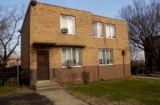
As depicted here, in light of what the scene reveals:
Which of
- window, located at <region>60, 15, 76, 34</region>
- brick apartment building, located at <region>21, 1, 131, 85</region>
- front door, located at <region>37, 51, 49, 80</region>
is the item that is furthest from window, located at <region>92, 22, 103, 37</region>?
front door, located at <region>37, 51, 49, 80</region>

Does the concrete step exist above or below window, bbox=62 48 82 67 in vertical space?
below

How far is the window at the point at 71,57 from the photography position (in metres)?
16.8

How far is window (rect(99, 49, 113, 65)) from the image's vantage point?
1991cm

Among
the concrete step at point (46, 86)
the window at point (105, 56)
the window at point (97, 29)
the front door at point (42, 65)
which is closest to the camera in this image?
the concrete step at point (46, 86)

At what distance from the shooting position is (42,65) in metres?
15.5

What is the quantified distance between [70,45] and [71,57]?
1.13m

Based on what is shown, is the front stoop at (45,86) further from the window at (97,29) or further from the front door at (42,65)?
the window at (97,29)

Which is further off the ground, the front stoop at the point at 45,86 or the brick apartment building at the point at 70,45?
the brick apartment building at the point at 70,45

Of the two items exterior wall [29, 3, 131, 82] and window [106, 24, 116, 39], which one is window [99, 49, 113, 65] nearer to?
exterior wall [29, 3, 131, 82]

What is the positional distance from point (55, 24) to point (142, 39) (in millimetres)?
20311

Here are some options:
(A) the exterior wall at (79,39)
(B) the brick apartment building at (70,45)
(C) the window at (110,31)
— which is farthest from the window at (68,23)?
(C) the window at (110,31)

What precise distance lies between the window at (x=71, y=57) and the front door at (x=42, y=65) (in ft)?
5.42

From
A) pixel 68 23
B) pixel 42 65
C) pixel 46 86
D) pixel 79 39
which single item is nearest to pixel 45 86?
pixel 46 86

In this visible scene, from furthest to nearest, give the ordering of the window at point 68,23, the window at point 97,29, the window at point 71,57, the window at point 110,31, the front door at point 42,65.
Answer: the window at point 110,31
the window at point 97,29
the window at point 68,23
the window at point 71,57
the front door at point 42,65
